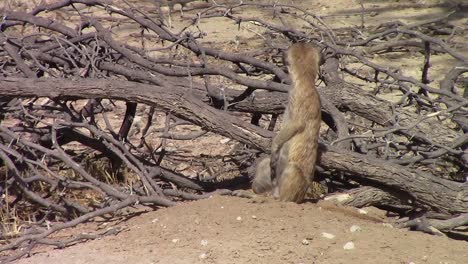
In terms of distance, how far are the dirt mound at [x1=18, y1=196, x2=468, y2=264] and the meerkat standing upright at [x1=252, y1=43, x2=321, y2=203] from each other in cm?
17

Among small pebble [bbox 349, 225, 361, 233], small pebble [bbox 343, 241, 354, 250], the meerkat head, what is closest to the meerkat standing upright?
the meerkat head

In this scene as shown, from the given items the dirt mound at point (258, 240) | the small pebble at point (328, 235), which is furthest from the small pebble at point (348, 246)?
the small pebble at point (328, 235)

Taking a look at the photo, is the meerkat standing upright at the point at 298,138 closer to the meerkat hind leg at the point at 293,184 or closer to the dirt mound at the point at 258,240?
the meerkat hind leg at the point at 293,184

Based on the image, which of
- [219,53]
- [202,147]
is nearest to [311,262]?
[219,53]

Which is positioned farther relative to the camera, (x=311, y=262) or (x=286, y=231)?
(x=286, y=231)

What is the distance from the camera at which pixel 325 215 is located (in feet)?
18.4

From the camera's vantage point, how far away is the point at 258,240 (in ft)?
17.1

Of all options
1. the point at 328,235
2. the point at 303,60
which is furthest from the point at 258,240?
the point at 303,60

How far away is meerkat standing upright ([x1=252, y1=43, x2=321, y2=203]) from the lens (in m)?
5.89

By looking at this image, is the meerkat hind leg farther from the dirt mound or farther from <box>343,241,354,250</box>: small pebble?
<box>343,241,354,250</box>: small pebble

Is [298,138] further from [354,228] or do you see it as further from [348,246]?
[348,246]

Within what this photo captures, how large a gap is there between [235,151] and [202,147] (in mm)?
1124

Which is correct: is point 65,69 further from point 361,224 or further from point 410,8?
point 410,8

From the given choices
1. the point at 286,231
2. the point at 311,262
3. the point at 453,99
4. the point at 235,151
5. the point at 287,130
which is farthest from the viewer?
the point at 235,151
